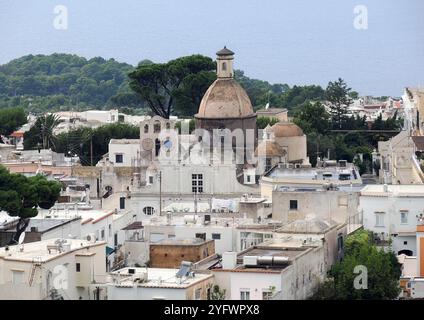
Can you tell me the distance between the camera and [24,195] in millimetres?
29578

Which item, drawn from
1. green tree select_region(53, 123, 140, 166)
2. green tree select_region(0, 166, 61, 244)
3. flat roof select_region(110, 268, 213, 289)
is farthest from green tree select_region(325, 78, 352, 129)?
flat roof select_region(110, 268, 213, 289)

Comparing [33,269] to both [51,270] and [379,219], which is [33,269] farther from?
[379,219]

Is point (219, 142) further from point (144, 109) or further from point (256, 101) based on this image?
point (144, 109)

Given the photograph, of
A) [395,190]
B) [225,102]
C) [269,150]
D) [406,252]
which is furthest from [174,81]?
[406,252]


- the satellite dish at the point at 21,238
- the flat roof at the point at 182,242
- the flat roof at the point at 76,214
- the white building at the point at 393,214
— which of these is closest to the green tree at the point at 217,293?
the flat roof at the point at 182,242

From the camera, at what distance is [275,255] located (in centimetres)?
2386

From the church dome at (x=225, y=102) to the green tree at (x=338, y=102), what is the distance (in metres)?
10.1

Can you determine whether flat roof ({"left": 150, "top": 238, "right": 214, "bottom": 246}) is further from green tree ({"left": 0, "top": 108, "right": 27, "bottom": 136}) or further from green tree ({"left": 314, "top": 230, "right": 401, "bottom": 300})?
green tree ({"left": 0, "top": 108, "right": 27, "bottom": 136})

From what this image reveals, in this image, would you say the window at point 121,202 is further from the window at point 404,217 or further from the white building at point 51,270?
the white building at point 51,270

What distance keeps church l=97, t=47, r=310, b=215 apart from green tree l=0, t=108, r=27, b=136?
6625 mm

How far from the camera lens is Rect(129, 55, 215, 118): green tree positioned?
154 feet

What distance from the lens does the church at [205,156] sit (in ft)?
111

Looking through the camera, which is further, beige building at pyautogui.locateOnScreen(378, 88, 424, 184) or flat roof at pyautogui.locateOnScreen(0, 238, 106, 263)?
beige building at pyautogui.locateOnScreen(378, 88, 424, 184)
